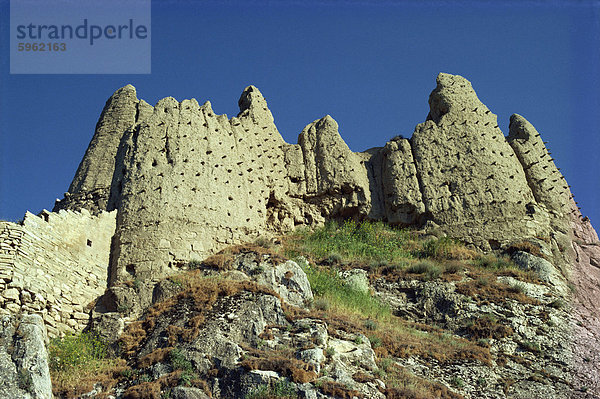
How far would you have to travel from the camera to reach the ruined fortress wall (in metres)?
19.5

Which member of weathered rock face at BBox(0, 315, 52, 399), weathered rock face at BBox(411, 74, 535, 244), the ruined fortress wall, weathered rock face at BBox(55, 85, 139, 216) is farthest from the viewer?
weathered rock face at BBox(411, 74, 535, 244)

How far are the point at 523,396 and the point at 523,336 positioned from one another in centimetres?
358

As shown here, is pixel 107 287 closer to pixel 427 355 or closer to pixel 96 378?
pixel 96 378

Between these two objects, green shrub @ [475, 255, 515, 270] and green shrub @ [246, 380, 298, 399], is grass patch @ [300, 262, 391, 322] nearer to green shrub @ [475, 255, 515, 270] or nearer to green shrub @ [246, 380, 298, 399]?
green shrub @ [475, 255, 515, 270]

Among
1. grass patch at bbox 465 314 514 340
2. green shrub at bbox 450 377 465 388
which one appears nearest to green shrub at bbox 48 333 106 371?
green shrub at bbox 450 377 465 388

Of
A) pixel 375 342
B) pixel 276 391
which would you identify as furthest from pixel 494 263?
pixel 276 391

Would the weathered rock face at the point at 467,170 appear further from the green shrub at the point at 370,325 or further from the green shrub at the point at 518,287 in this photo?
the green shrub at the point at 370,325

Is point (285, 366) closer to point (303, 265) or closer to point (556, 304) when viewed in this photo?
point (303, 265)

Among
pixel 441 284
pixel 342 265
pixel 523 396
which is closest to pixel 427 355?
pixel 523 396

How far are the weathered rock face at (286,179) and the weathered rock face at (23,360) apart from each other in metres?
6.25

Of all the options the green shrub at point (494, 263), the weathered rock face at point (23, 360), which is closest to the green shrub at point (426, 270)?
the green shrub at point (494, 263)

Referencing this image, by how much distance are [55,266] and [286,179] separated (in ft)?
42.8

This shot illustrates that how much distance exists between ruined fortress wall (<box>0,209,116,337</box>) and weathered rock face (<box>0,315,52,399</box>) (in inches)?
83.9

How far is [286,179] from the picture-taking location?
105ft
